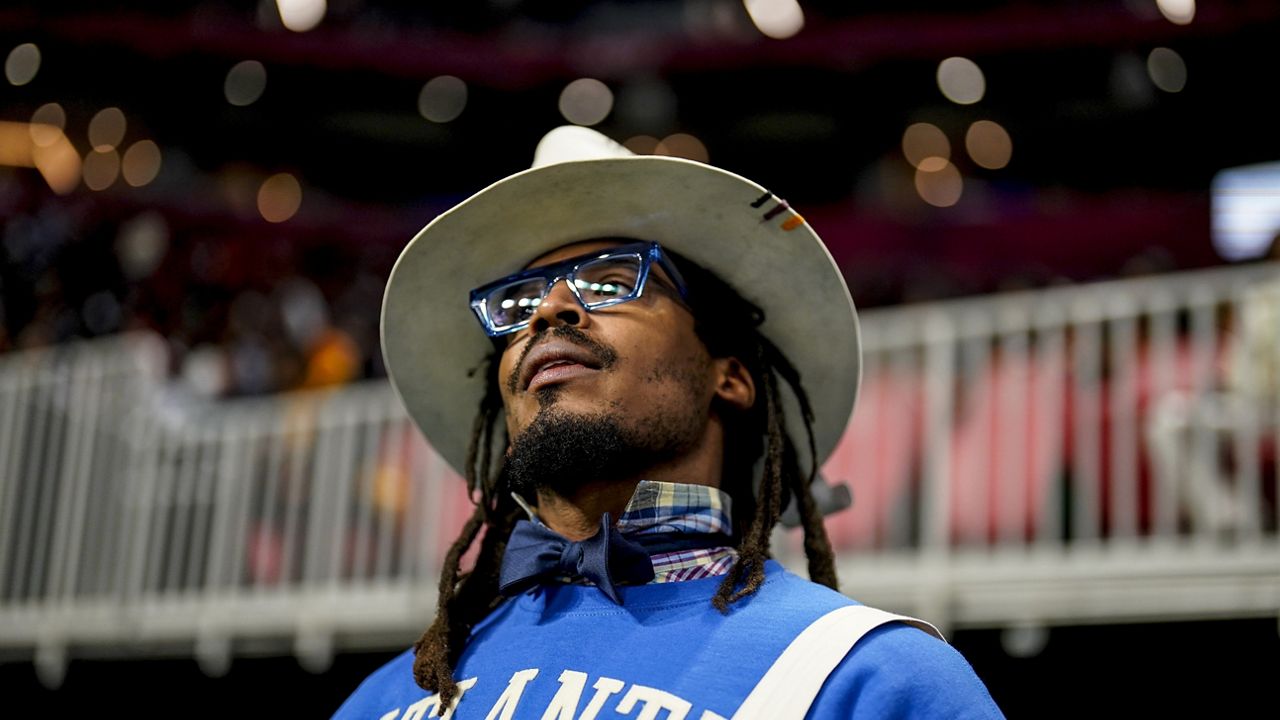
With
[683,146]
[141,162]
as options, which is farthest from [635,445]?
[141,162]

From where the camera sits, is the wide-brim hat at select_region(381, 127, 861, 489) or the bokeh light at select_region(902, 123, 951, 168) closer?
the wide-brim hat at select_region(381, 127, 861, 489)

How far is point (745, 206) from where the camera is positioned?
104 inches

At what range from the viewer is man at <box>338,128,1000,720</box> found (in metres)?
2.08

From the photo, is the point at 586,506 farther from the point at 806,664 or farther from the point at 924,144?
the point at 924,144

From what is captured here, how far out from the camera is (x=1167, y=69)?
16.6 m

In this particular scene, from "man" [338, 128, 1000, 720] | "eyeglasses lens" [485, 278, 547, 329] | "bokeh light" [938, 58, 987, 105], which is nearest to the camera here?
"man" [338, 128, 1000, 720]

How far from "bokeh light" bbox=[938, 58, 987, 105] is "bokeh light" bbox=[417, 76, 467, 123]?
21.7 feet

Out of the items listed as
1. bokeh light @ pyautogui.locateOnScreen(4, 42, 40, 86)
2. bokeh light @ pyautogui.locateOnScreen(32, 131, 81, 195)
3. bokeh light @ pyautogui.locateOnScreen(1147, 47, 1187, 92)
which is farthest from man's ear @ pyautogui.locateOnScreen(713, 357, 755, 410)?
bokeh light @ pyautogui.locateOnScreen(32, 131, 81, 195)

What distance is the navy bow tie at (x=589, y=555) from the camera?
2314mm

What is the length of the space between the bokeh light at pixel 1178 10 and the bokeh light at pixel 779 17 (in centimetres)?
443

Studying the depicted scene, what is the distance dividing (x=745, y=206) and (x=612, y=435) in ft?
1.69

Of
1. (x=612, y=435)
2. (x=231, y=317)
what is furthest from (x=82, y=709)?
(x=612, y=435)

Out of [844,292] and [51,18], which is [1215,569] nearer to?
[844,292]

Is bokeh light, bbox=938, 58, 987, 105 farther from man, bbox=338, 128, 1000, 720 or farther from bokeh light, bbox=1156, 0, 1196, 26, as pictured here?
man, bbox=338, 128, 1000, 720
